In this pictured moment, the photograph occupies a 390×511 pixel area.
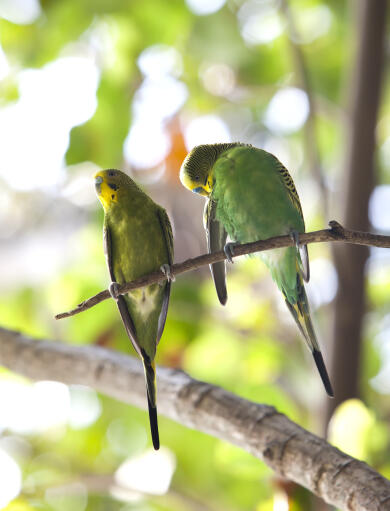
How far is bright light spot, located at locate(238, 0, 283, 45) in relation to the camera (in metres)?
2.52

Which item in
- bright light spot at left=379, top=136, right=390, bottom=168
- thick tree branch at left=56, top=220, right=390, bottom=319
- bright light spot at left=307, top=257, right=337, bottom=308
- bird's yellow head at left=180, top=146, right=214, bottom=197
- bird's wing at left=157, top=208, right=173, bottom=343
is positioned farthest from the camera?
bright light spot at left=379, top=136, right=390, bottom=168

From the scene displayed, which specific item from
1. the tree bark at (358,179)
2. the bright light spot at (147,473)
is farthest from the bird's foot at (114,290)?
the tree bark at (358,179)

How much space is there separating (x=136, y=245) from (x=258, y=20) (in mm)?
1673

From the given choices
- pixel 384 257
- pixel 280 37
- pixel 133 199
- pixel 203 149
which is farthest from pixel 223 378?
pixel 280 37

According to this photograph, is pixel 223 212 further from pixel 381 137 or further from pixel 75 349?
pixel 381 137

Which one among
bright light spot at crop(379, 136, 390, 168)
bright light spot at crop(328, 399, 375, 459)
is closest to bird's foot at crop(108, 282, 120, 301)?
bright light spot at crop(328, 399, 375, 459)

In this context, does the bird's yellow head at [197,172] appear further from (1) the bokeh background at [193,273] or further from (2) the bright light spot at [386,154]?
(2) the bright light spot at [386,154]

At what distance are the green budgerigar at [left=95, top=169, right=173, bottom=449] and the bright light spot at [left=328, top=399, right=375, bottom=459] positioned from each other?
0.51m

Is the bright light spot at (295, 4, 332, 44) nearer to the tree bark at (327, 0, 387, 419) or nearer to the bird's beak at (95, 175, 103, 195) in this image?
the tree bark at (327, 0, 387, 419)

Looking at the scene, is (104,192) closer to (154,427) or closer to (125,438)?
(154,427)

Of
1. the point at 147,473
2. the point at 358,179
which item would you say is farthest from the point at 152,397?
the point at 358,179

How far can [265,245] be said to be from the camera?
932mm

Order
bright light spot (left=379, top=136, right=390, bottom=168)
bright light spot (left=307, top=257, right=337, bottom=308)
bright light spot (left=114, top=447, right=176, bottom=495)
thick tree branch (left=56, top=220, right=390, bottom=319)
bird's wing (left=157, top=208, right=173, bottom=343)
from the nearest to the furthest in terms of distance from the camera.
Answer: thick tree branch (left=56, top=220, right=390, bottom=319), bird's wing (left=157, top=208, right=173, bottom=343), bright light spot (left=114, top=447, right=176, bottom=495), bright light spot (left=307, top=257, right=337, bottom=308), bright light spot (left=379, top=136, right=390, bottom=168)

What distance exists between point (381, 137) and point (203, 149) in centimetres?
188
